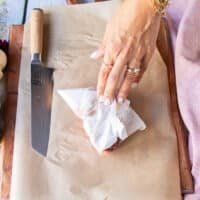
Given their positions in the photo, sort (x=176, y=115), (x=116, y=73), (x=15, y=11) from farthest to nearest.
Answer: (x=15, y=11) → (x=176, y=115) → (x=116, y=73)

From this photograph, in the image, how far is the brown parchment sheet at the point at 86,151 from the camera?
0.61m

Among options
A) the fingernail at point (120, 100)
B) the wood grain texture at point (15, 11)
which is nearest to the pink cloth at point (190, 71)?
the fingernail at point (120, 100)

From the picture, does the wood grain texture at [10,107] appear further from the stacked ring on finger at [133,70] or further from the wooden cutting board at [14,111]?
the stacked ring on finger at [133,70]

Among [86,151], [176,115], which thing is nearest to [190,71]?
[176,115]

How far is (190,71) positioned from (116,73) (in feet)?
0.50

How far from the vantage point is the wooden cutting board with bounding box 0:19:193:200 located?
64 cm

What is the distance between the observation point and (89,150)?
641 mm

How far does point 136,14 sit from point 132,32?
0.03 meters

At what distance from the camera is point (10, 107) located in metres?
0.70

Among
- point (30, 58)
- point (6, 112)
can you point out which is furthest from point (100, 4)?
point (6, 112)

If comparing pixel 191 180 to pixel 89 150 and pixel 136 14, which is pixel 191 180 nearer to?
pixel 89 150

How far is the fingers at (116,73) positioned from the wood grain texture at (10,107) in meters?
0.19

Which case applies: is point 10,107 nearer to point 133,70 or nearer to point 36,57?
point 36,57

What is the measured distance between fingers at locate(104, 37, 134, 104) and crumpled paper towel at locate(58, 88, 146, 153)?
26mm
